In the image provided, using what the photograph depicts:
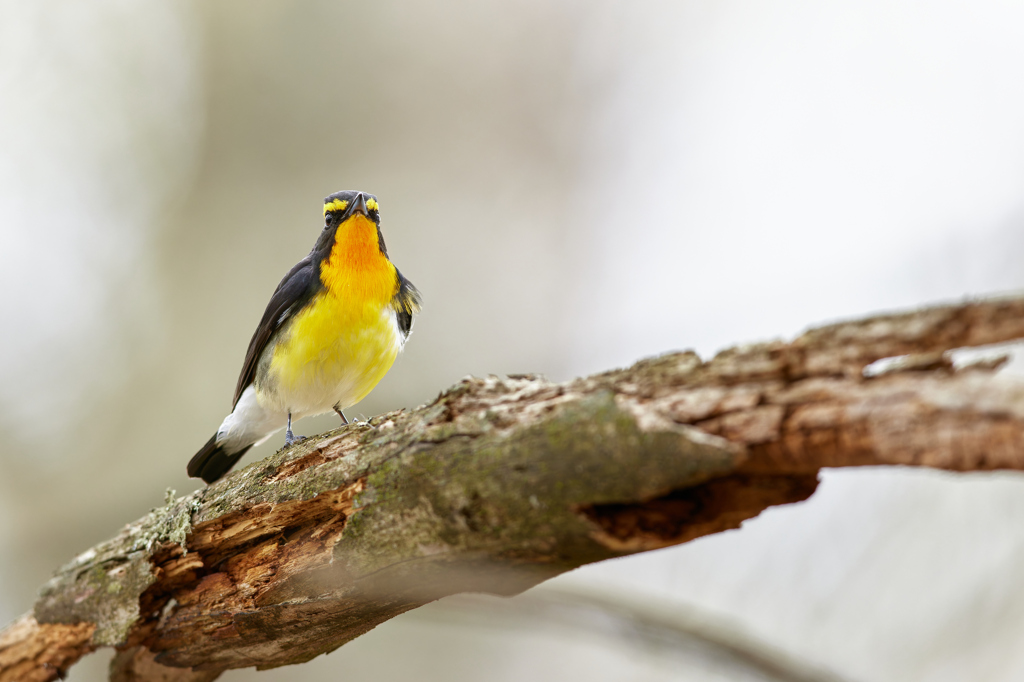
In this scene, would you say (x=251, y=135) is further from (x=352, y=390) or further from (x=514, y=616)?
(x=514, y=616)

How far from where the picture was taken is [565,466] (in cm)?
192

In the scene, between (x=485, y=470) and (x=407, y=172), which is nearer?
(x=485, y=470)

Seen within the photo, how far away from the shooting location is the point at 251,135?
927 cm

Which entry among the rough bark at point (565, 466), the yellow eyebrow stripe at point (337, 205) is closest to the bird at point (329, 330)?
the yellow eyebrow stripe at point (337, 205)

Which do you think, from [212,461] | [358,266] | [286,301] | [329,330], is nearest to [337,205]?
[358,266]

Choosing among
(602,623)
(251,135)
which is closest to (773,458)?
(602,623)

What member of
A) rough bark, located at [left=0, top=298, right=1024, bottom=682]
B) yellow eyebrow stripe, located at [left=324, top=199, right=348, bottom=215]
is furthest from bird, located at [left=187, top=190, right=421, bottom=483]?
rough bark, located at [left=0, top=298, right=1024, bottom=682]

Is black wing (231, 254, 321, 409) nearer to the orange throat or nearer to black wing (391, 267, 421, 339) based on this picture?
the orange throat

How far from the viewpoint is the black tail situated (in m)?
5.05

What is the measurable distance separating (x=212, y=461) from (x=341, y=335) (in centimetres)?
157

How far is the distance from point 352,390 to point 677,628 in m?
2.76

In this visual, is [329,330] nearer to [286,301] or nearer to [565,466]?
[286,301]

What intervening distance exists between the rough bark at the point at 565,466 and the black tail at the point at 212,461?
81.7 inches

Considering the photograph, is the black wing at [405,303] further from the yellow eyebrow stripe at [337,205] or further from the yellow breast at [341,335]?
the yellow eyebrow stripe at [337,205]
